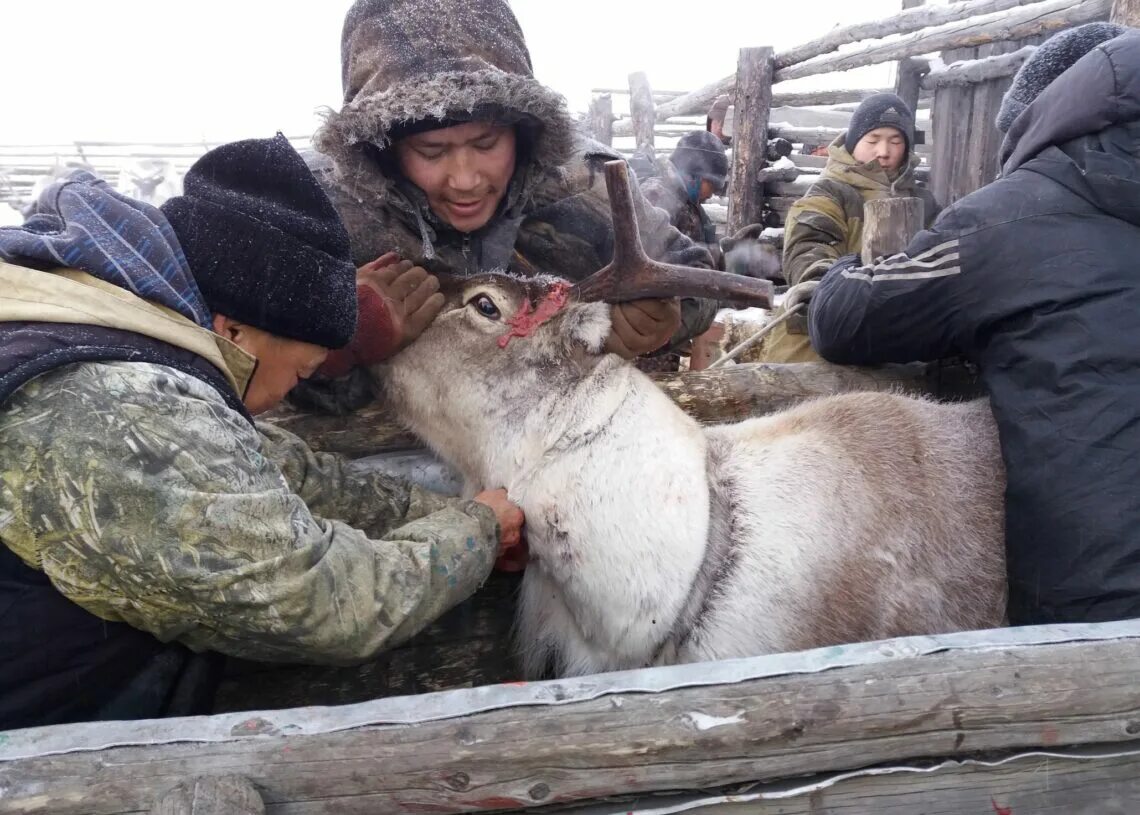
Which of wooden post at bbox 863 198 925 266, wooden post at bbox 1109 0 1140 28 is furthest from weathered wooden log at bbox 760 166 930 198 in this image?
wooden post at bbox 863 198 925 266

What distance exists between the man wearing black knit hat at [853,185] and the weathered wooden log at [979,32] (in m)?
1.47

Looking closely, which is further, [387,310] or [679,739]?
[387,310]

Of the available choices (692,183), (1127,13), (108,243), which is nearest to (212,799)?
(108,243)

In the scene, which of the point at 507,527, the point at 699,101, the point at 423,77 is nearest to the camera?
the point at 507,527

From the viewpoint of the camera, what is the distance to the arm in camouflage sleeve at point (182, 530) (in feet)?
4.29

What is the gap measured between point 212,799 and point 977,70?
7.56 metres

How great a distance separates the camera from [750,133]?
917 cm

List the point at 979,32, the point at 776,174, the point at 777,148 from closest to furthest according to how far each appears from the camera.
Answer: the point at 979,32 < the point at 776,174 < the point at 777,148

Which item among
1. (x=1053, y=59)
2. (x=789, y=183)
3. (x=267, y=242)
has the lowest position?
(x=789, y=183)

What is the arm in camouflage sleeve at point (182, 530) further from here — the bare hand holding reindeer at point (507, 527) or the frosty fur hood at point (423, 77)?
the frosty fur hood at point (423, 77)

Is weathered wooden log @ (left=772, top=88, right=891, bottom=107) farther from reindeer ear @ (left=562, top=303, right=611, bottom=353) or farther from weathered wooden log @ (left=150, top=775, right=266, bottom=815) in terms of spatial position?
weathered wooden log @ (left=150, top=775, right=266, bottom=815)

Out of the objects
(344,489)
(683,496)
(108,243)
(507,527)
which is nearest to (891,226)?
(683,496)

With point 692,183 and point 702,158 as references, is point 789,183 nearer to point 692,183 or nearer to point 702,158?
point 702,158

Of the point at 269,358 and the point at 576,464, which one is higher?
the point at 269,358
